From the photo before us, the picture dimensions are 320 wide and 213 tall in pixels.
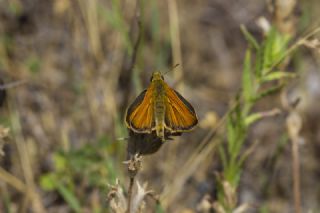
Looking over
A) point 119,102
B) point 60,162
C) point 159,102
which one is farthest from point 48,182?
point 159,102

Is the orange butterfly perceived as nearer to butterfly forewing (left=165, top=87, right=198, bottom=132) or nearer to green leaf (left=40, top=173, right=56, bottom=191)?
butterfly forewing (left=165, top=87, right=198, bottom=132)

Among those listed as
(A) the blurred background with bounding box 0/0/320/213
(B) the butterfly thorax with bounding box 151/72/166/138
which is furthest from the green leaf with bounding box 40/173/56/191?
(B) the butterfly thorax with bounding box 151/72/166/138

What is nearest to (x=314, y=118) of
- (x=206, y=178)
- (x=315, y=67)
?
(x=315, y=67)

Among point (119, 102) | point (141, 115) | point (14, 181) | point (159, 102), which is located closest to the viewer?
point (141, 115)

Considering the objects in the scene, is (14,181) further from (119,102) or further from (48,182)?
(119,102)

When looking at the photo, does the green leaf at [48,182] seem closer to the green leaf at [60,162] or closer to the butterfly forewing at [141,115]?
the green leaf at [60,162]

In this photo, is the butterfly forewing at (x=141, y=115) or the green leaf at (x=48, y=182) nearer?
the butterfly forewing at (x=141, y=115)

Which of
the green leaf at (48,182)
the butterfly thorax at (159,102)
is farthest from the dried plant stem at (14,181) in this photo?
the butterfly thorax at (159,102)
